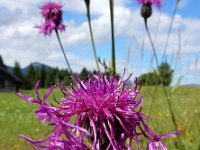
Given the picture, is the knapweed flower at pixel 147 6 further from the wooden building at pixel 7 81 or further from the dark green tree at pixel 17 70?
the dark green tree at pixel 17 70

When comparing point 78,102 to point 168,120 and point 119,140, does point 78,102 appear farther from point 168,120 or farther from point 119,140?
point 168,120

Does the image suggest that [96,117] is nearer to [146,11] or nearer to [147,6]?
[146,11]

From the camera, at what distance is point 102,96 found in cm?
149

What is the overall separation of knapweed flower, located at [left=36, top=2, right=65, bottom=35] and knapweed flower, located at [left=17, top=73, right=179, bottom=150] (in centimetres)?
290

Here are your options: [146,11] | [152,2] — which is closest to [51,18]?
[146,11]

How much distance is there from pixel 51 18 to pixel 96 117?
3.27 meters

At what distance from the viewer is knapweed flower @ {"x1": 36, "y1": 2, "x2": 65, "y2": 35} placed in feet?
14.5

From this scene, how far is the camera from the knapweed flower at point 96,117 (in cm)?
128

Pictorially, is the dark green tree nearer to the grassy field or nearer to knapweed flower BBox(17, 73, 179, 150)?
the grassy field

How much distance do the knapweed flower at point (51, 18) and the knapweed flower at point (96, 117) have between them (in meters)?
2.90

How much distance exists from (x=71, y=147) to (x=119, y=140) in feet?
0.56

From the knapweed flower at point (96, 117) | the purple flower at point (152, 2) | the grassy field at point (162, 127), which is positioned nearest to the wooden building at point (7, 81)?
the grassy field at point (162, 127)

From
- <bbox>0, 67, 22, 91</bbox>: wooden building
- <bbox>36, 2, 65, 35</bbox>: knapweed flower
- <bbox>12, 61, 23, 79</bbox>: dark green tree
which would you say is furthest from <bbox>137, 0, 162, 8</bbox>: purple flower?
<bbox>12, 61, 23, 79</bbox>: dark green tree

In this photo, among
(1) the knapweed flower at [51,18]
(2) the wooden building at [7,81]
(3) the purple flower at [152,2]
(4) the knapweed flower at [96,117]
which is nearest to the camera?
(4) the knapweed flower at [96,117]
